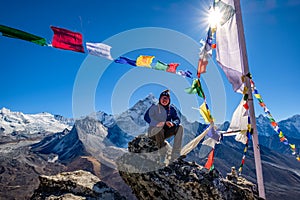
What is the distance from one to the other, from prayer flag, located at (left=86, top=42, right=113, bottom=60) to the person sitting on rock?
2.65 meters

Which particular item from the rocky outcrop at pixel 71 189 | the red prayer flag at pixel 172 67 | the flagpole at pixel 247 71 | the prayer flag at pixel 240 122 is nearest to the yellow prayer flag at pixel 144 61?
the red prayer flag at pixel 172 67

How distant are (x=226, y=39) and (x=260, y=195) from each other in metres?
4.69

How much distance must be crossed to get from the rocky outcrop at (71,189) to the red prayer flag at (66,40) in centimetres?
399

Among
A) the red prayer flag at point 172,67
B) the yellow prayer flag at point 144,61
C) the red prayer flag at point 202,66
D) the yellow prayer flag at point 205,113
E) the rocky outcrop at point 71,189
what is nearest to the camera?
the rocky outcrop at point 71,189

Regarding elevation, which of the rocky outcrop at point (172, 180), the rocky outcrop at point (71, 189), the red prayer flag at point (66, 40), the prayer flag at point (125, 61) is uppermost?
the prayer flag at point (125, 61)

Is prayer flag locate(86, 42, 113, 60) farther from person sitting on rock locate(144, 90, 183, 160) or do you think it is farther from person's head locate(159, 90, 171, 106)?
person sitting on rock locate(144, 90, 183, 160)

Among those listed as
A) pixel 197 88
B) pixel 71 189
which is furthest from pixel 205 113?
pixel 71 189

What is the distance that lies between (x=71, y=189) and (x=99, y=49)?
4.73 m

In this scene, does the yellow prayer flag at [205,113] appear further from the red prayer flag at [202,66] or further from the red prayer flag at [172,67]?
the red prayer flag at [172,67]

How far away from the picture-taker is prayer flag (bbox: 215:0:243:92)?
7.11 m

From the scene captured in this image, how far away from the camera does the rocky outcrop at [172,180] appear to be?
632cm

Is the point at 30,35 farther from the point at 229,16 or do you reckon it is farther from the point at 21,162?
the point at 21,162

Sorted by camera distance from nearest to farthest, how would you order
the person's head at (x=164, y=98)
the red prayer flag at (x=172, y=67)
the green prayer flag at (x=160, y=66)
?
1. the person's head at (x=164, y=98)
2. the green prayer flag at (x=160, y=66)
3. the red prayer flag at (x=172, y=67)

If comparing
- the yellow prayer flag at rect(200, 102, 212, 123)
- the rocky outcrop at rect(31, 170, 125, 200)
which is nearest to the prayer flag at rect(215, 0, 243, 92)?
the yellow prayer flag at rect(200, 102, 212, 123)
